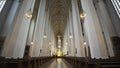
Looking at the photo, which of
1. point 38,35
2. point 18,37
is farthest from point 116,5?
point 18,37

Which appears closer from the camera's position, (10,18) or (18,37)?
(18,37)

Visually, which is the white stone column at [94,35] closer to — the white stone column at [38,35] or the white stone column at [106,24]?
the white stone column at [106,24]

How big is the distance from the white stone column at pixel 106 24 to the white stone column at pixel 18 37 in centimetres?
627

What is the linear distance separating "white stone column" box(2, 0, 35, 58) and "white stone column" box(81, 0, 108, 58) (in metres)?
4.93

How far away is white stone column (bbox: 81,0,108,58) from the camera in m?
9.66

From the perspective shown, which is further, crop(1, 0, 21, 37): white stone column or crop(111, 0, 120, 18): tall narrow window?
crop(111, 0, 120, 18): tall narrow window

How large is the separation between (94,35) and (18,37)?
5665mm

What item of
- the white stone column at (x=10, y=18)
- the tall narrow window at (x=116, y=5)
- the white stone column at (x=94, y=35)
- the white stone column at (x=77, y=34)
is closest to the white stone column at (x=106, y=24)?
the tall narrow window at (x=116, y=5)

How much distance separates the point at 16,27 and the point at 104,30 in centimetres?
704

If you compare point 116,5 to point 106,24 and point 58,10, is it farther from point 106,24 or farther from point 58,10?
point 58,10

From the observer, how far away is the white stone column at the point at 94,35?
9.66 m

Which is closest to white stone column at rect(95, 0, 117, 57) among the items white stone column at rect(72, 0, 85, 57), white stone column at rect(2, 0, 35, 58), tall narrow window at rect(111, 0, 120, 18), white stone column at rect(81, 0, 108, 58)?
tall narrow window at rect(111, 0, 120, 18)

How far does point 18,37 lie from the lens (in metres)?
10.7

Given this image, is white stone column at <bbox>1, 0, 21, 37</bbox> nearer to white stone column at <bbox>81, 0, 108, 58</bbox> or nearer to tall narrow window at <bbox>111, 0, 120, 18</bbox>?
white stone column at <bbox>81, 0, 108, 58</bbox>
